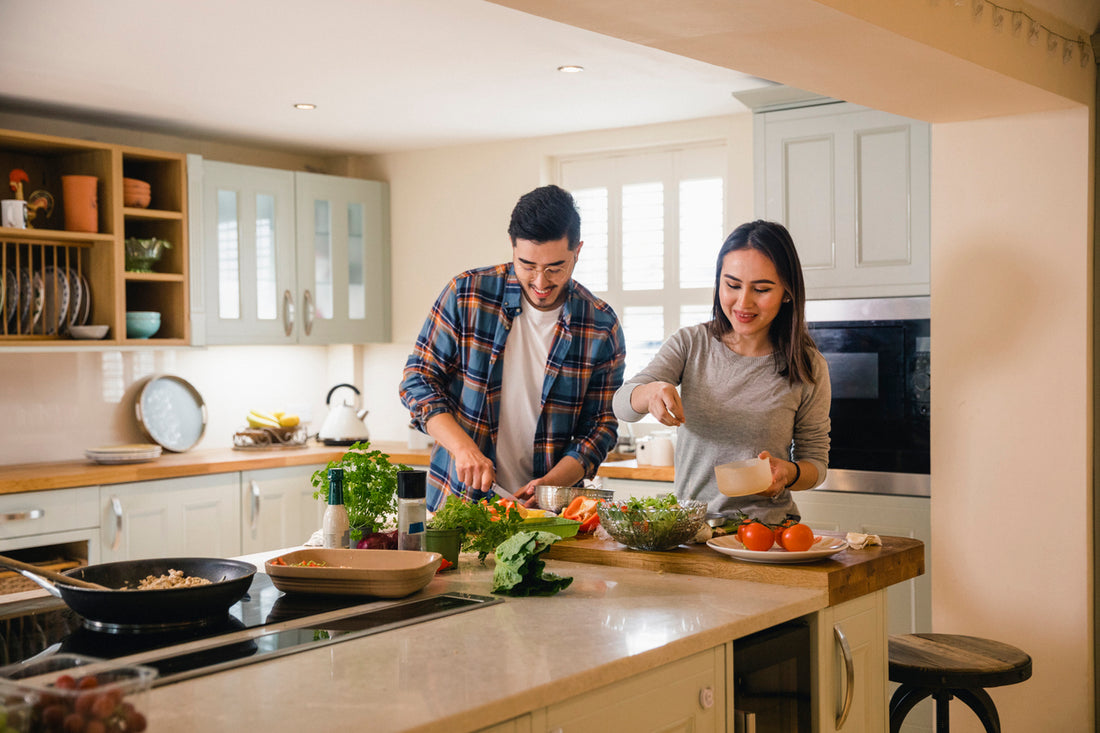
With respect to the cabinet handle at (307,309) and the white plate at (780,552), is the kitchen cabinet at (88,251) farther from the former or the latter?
the white plate at (780,552)

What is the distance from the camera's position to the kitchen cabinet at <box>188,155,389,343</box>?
489cm

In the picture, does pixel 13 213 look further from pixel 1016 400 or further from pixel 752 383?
pixel 1016 400

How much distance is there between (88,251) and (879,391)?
3.32 m

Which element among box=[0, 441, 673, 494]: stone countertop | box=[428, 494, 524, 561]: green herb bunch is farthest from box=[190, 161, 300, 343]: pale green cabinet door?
box=[428, 494, 524, 561]: green herb bunch

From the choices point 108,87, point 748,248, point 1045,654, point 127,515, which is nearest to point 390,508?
point 748,248

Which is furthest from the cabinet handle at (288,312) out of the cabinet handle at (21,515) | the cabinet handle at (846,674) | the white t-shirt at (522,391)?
the cabinet handle at (846,674)

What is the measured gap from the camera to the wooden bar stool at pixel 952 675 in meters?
2.29

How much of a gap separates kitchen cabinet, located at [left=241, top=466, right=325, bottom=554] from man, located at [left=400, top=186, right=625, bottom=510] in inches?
83.0

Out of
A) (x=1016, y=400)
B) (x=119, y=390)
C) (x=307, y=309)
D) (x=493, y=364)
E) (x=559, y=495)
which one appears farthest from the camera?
(x=307, y=309)

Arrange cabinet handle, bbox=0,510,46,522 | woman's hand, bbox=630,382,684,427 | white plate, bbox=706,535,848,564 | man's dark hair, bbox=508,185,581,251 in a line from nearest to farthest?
white plate, bbox=706,535,848,564 < woman's hand, bbox=630,382,684,427 < man's dark hair, bbox=508,185,581,251 < cabinet handle, bbox=0,510,46,522

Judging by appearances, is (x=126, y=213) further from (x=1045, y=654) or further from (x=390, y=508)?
(x=1045, y=654)

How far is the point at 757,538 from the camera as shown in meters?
2.04

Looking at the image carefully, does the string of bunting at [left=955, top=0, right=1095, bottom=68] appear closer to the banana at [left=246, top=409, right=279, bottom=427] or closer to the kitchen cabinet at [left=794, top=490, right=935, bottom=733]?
the kitchen cabinet at [left=794, top=490, right=935, bottom=733]

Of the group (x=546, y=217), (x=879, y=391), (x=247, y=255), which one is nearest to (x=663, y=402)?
(x=546, y=217)
